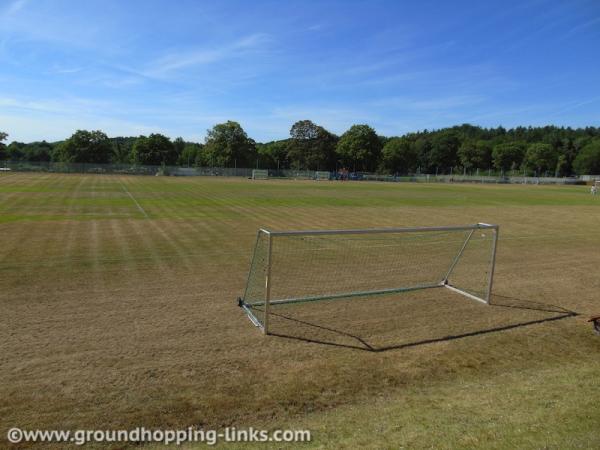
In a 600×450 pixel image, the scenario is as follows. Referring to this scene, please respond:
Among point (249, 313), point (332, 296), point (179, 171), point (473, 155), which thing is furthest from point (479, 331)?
point (473, 155)

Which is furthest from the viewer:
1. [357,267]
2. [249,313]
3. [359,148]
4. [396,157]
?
[396,157]

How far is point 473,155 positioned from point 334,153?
48.2m

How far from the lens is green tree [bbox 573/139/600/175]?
120 m

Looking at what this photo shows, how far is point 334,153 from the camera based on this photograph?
391 ft

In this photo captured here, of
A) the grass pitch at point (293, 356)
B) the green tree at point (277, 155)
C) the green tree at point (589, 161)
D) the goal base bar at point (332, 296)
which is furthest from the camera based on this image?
the green tree at point (277, 155)

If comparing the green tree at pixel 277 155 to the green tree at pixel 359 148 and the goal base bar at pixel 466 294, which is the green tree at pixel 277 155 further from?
the goal base bar at pixel 466 294

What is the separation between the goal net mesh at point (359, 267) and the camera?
9.62 meters

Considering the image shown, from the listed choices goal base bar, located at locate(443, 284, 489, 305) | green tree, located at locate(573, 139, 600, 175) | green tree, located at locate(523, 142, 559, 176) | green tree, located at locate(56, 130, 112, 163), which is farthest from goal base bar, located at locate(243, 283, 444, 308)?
green tree, located at locate(573, 139, 600, 175)

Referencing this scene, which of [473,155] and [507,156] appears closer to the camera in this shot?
[507,156]

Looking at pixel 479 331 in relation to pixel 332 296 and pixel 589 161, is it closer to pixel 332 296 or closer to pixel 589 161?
pixel 332 296

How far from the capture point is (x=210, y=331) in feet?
23.5

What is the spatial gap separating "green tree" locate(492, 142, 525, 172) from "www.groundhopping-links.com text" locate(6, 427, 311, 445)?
475 feet

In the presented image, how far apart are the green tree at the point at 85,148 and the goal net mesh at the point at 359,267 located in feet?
329

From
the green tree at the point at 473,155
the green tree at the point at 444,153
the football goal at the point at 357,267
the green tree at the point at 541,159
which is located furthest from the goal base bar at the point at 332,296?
the green tree at the point at 444,153
